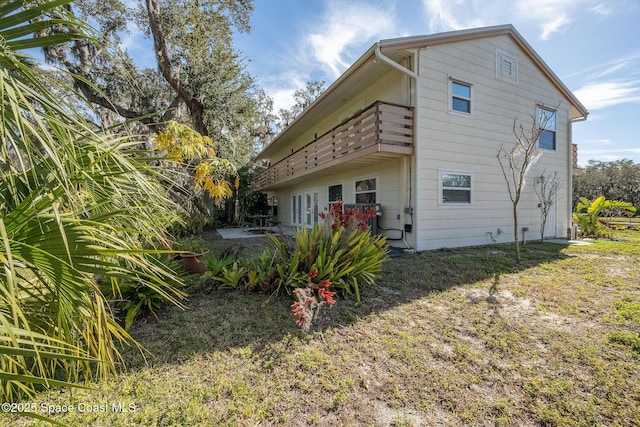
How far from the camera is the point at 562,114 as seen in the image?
10836mm

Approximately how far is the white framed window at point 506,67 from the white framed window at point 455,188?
3828mm

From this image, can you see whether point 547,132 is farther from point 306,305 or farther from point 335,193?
point 306,305

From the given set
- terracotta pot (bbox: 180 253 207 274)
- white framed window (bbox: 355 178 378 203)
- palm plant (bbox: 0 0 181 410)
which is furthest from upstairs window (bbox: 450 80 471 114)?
palm plant (bbox: 0 0 181 410)

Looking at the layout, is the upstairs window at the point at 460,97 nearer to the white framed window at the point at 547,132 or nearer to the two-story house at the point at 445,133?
the two-story house at the point at 445,133

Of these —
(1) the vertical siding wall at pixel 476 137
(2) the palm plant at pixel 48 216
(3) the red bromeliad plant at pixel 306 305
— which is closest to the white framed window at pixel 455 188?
(1) the vertical siding wall at pixel 476 137

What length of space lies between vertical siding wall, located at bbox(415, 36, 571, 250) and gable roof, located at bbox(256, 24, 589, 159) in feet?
0.78

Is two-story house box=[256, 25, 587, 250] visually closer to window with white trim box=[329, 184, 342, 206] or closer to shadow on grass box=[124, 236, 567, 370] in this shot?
window with white trim box=[329, 184, 342, 206]

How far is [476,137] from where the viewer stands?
8.70 m

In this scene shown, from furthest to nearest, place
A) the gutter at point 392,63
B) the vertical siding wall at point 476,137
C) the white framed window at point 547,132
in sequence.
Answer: the white framed window at point 547,132, the vertical siding wall at point 476,137, the gutter at point 392,63

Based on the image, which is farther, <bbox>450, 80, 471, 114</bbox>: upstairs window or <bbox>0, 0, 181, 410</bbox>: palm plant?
<bbox>450, 80, 471, 114</bbox>: upstairs window

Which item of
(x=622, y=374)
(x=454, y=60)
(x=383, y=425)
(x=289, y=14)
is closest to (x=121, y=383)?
(x=383, y=425)

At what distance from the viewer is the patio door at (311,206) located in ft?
45.4

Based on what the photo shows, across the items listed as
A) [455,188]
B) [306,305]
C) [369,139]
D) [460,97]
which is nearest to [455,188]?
[455,188]

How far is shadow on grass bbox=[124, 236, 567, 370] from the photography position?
2887mm
